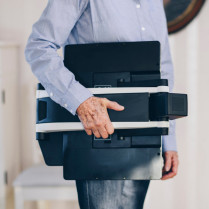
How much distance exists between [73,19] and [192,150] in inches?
62.9

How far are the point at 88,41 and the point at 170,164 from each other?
49 centimetres

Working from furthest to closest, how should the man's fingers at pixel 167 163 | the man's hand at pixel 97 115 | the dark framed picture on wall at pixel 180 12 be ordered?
the dark framed picture on wall at pixel 180 12 < the man's fingers at pixel 167 163 < the man's hand at pixel 97 115

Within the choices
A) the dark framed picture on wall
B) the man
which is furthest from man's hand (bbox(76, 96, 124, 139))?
the dark framed picture on wall

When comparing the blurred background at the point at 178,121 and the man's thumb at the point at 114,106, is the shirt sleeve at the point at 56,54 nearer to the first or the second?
the man's thumb at the point at 114,106

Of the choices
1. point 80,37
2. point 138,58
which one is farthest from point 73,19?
point 138,58

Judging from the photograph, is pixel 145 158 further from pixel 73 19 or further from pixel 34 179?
pixel 34 179

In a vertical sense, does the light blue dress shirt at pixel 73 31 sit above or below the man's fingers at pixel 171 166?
above

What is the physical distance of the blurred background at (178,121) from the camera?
2.15m

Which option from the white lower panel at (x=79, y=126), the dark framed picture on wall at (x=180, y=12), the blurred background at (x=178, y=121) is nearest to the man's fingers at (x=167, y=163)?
the white lower panel at (x=79, y=126)

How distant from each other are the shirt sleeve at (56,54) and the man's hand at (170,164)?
42cm

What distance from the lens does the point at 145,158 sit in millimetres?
845

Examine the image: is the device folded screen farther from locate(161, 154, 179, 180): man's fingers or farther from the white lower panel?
locate(161, 154, 179, 180): man's fingers

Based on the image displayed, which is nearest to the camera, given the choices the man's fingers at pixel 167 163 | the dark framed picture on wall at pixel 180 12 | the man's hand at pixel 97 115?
the man's hand at pixel 97 115

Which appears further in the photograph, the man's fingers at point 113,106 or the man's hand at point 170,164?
the man's hand at point 170,164
